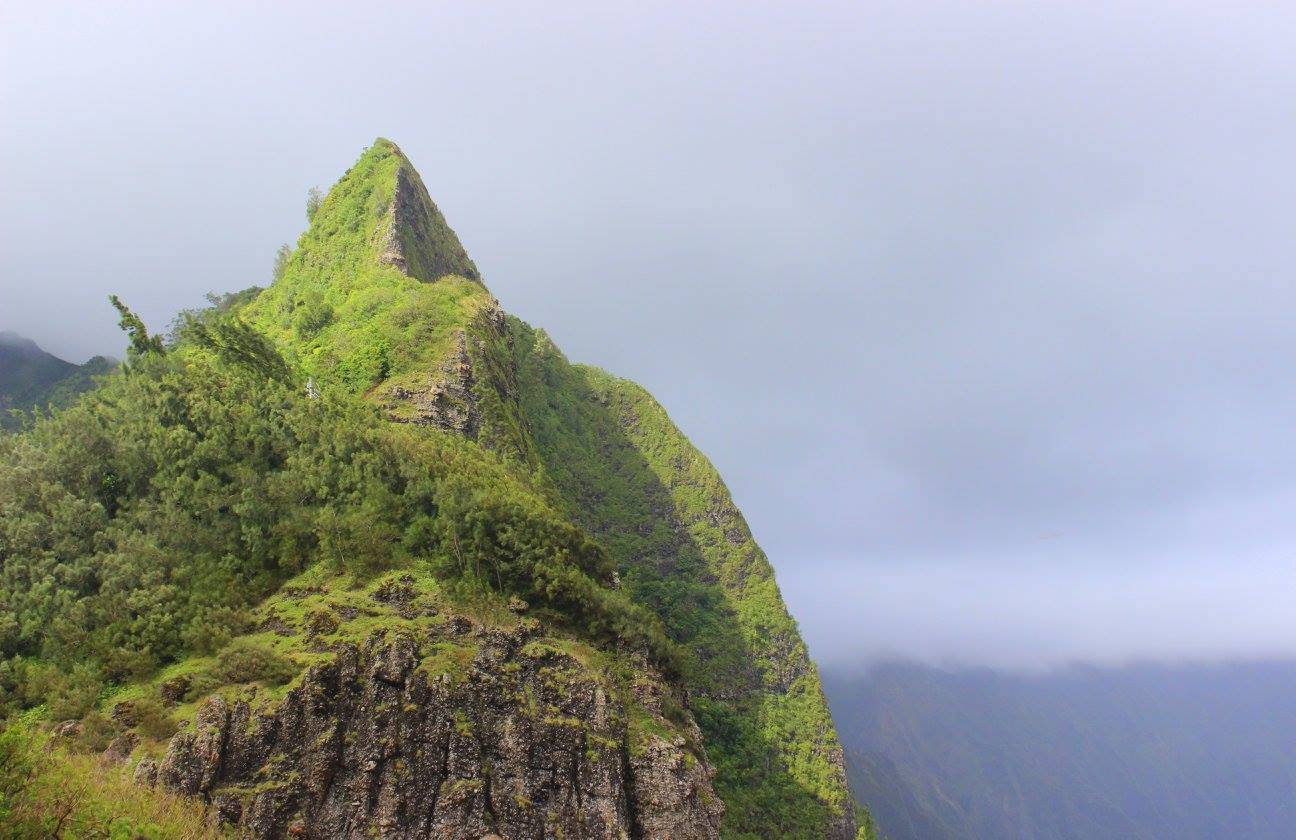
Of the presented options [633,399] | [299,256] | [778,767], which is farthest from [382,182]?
[778,767]

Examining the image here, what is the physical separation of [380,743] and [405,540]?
30.6 feet

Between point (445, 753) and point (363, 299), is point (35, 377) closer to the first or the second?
point (363, 299)

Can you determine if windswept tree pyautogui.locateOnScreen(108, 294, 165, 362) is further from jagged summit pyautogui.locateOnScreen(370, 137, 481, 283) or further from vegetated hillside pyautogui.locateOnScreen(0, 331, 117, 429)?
vegetated hillside pyautogui.locateOnScreen(0, 331, 117, 429)

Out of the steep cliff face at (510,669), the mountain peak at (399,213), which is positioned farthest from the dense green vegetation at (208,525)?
the mountain peak at (399,213)

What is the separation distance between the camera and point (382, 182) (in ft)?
258

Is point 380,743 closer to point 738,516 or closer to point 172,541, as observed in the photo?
point 172,541

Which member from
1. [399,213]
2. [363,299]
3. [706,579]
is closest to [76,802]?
[363,299]

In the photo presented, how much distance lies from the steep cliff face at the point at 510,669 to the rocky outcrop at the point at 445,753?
65mm

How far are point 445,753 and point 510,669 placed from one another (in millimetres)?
3840

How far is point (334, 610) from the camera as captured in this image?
25.9 meters

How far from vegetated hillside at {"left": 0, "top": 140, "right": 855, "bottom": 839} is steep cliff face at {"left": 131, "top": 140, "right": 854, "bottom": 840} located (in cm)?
11

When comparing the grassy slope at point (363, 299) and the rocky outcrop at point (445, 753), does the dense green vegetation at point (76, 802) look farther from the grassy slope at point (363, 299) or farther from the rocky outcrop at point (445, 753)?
the grassy slope at point (363, 299)

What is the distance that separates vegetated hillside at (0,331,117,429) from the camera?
307 feet

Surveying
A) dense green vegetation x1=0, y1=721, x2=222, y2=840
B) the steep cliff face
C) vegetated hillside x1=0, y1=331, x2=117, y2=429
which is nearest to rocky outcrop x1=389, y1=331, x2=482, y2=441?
the steep cliff face
